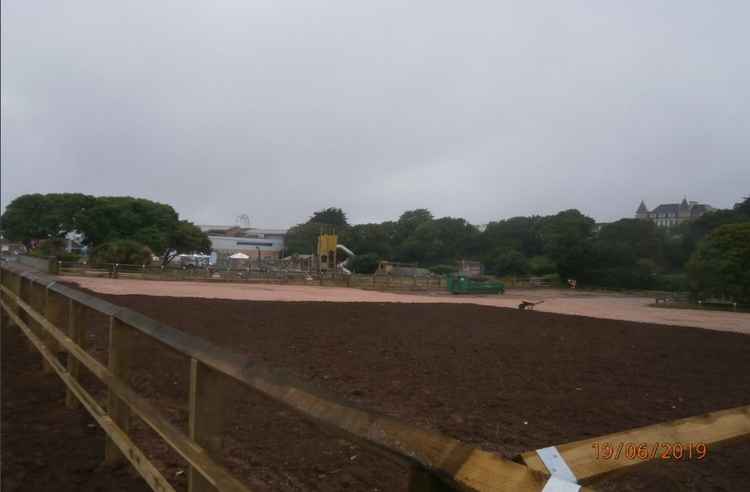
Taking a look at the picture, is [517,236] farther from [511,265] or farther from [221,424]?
[221,424]

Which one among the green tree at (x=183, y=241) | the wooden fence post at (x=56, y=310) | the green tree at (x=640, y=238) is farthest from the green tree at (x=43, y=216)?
the wooden fence post at (x=56, y=310)

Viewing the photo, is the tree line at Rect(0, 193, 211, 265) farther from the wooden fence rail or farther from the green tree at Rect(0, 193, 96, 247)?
the wooden fence rail

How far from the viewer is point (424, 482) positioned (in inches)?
43.9

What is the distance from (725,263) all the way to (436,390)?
92.7 feet

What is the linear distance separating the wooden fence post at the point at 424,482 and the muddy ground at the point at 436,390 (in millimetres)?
122

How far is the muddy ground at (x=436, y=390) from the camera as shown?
3793 millimetres

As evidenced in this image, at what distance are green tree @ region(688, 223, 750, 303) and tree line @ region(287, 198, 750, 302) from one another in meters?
0.05

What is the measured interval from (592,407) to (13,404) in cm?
557

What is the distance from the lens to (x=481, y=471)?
3.41 ft

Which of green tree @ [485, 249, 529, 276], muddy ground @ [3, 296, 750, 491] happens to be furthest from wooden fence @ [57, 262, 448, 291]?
muddy ground @ [3, 296, 750, 491]

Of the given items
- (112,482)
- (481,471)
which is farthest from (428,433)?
(112,482)

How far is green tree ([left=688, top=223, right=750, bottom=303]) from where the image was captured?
2764cm

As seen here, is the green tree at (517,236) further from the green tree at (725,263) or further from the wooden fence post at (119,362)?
the wooden fence post at (119,362)

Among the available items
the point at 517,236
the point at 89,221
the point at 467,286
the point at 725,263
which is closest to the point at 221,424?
the point at 725,263
